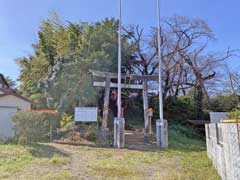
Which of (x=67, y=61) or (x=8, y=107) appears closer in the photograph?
(x=8, y=107)

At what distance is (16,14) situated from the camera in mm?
11266

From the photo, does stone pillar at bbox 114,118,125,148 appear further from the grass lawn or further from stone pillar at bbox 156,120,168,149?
the grass lawn

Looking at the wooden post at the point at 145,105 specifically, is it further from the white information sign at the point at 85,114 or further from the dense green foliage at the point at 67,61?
the dense green foliage at the point at 67,61

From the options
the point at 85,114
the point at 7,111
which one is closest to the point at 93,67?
the point at 85,114

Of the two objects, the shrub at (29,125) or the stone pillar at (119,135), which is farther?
the stone pillar at (119,135)

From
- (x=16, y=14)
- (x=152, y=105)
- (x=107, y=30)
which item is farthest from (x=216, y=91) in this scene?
(x=16, y=14)

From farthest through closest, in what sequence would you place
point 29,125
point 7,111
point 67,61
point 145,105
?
point 67,61 → point 7,111 → point 145,105 → point 29,125

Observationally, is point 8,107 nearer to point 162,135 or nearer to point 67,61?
point 67,61

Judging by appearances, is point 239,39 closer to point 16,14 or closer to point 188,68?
point 188,68

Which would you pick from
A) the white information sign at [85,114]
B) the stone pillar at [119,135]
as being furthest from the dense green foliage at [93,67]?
the stone pillar at [119,135]

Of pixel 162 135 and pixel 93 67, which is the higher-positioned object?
pixel 93 67

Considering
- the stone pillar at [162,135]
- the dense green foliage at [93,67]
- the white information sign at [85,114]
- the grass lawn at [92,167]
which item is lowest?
the grass lawn at [92,167]

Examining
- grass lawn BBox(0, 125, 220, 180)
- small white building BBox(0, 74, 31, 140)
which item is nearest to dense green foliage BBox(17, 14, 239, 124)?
small white building BBox(0, 74, 31, 140)

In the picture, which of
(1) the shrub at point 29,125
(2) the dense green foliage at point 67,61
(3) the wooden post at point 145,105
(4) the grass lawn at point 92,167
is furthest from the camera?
(2) the dense green foliage at point 67,61
